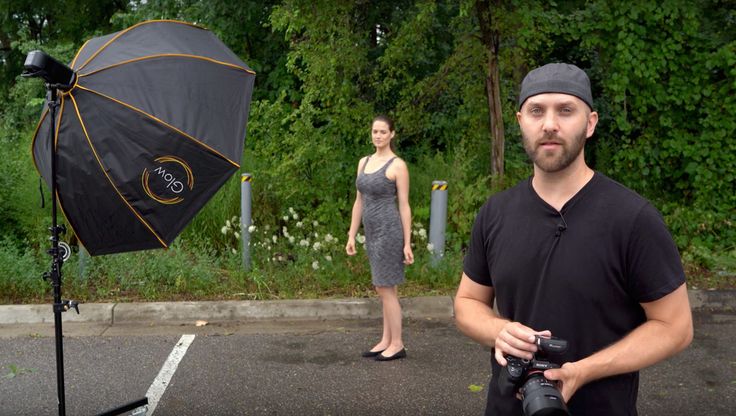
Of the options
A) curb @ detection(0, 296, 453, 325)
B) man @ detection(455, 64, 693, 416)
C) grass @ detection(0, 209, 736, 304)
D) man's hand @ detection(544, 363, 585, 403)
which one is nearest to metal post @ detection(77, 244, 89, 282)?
grass @ detection(0, 209, 736, 304)

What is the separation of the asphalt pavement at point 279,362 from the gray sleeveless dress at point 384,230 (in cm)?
71

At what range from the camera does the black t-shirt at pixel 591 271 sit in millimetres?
1959

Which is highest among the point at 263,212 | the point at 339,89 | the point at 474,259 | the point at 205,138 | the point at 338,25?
the point at 338,25

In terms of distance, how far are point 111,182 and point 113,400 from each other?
1.86 metres

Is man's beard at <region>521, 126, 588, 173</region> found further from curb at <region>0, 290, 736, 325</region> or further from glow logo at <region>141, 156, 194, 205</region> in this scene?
curb at <region>0, 290, 736, 325</region>

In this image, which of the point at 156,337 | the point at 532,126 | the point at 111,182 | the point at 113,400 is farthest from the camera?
the point at 156,337

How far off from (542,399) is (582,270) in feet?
1.37

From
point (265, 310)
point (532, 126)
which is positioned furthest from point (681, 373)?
point (532, 126)

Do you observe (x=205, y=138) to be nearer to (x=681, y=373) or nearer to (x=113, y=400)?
(x=113, y=400)

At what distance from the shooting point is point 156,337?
20.2ft

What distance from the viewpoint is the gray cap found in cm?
199

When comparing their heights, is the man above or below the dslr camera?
above

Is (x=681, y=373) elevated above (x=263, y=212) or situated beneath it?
situated beneath

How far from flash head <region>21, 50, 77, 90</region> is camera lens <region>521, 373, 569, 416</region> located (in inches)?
104
